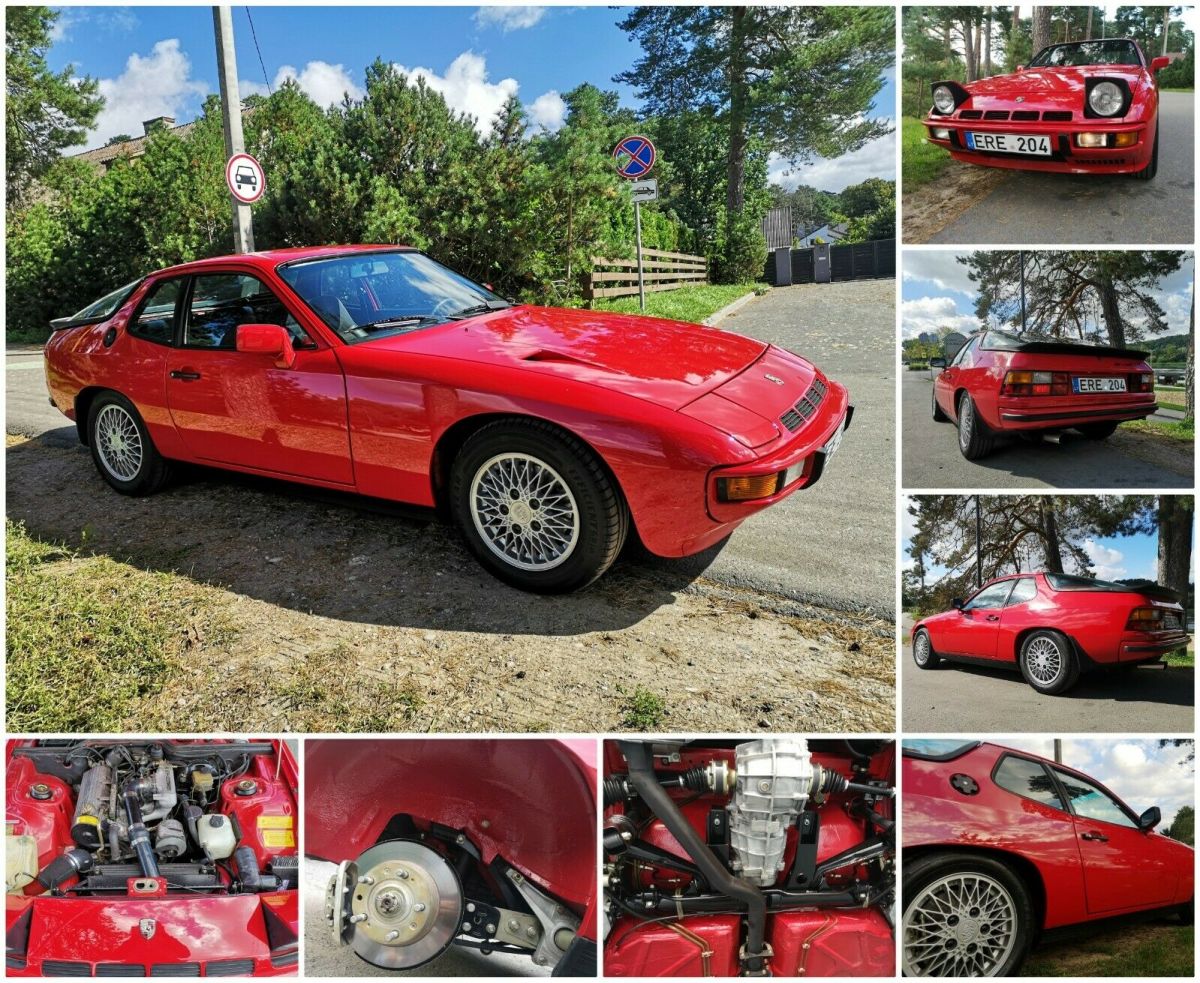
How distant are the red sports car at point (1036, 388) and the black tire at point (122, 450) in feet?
13.8

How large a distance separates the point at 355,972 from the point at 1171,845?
2.87 m

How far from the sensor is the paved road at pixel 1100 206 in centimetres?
341

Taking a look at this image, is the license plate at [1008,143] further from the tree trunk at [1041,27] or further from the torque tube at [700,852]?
the torque tube at [700,852]

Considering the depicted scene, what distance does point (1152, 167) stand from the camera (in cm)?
374

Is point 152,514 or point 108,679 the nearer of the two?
point 108,679

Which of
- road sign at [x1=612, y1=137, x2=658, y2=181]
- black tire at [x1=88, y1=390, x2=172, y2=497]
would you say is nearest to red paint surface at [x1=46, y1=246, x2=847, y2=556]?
black tire at [x1=88, y1=390, x2=172, y2=497]

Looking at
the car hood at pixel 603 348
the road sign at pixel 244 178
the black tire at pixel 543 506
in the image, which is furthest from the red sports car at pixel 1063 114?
the road sign at pixel 244 178

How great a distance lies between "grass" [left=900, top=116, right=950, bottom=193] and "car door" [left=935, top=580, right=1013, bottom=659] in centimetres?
186

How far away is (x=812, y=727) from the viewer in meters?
2.79

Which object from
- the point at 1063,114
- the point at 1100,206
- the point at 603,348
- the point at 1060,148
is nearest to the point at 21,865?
the point at 603,348

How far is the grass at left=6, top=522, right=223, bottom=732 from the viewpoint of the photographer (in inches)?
120

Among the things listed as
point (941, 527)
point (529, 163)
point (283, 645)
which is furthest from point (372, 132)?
point (941, 527)

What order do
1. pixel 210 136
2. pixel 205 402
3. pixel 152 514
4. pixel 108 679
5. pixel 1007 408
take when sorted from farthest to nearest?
pixel 210 136
pixel 152 514
pixel 205 402
pixel 1007 408
pixel 108 679

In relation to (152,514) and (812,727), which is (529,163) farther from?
(812,727)
